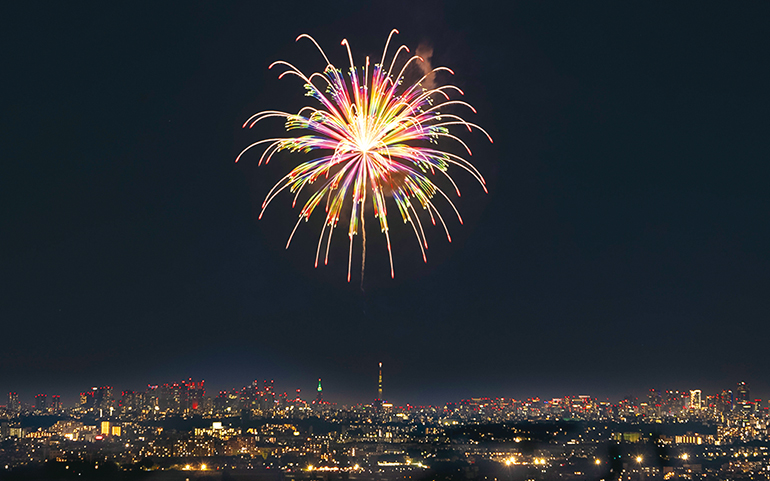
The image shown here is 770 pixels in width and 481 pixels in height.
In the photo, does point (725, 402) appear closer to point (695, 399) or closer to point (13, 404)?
Answer: point (695, 399)

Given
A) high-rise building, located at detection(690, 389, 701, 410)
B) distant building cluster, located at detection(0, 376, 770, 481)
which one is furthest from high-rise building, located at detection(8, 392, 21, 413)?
high-rise building, located at detection(690, 389, 701, 410)

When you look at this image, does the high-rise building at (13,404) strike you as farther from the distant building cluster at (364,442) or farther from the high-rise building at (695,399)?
the high-rise building at (695,399)

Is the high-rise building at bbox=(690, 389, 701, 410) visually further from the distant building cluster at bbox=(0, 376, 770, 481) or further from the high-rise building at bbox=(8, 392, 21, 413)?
the high-rise building at bbox=(8, 392, 21, 413)

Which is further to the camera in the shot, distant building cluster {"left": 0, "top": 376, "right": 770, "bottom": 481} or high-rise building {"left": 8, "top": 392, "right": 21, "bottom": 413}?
high-rise building {"left": 8, "top": 392, "right": 21, "bottom": 413}

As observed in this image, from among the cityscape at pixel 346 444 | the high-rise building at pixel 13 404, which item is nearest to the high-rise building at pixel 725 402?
the cityscape at pixel 346 444

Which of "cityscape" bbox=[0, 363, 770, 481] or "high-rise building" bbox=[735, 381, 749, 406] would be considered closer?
"cityscape" bbox=[0, 363, 770, 481]

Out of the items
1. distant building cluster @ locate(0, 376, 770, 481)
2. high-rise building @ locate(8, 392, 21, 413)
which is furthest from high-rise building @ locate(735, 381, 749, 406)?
high-rise building @ locate(8, 392, 21, 413)

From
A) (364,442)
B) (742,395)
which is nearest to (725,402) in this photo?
(742,395)

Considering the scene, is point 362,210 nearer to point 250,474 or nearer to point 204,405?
point 250,474

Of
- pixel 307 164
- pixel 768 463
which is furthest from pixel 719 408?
pixel 307 164

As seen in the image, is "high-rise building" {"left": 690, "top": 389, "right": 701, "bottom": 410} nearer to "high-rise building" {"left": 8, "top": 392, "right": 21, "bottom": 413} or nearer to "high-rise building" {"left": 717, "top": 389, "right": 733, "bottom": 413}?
"high-rise building" {"left": 717, "top": 389, "right": 733, "bottom": 413}
